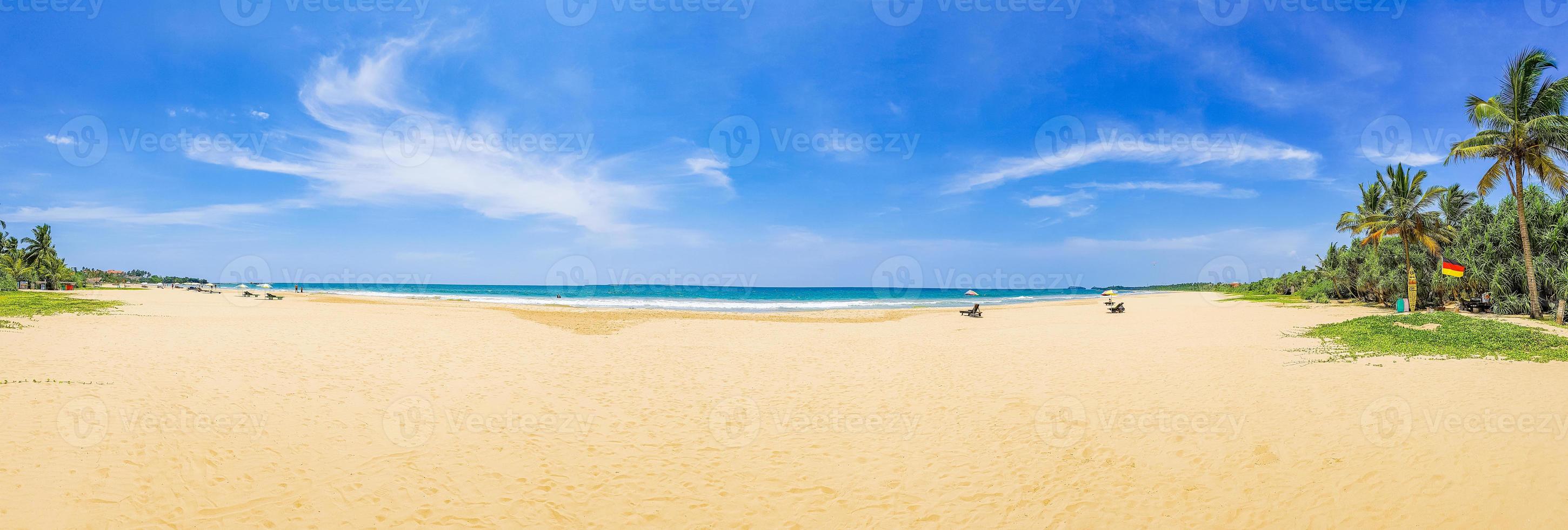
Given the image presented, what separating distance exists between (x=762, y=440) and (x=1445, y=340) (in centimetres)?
1830

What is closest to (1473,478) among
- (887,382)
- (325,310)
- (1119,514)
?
(1119,514)

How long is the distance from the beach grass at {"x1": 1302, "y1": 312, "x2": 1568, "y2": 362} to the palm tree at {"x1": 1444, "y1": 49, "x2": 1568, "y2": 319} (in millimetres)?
6927

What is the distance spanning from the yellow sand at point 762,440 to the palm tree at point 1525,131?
1609 centimetres

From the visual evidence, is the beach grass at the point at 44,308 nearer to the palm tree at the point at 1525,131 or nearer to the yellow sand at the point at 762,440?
the yellow sand at the point at 762,440

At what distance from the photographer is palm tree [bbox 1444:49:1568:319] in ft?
67.1

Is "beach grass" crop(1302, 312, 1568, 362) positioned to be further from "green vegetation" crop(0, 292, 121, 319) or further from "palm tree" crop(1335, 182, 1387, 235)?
"green vegetation" crop(0, 292, 121, 319)

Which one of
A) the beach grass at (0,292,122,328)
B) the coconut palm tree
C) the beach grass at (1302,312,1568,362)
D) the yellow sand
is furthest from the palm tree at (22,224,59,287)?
the beach grass at (1302,312,1568,362)

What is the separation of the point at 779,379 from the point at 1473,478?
9944 millimetres

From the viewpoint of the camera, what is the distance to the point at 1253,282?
8112 cm

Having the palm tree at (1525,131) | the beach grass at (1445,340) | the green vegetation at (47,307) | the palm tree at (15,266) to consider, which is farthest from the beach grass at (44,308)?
the palm tree at (1525,131)

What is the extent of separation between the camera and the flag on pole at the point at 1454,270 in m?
25.9

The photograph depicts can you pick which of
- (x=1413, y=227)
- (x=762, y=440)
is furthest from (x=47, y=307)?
(x=1413, y=227)

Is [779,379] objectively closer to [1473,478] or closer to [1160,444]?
[1160,444]

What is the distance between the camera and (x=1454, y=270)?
26.0 m
